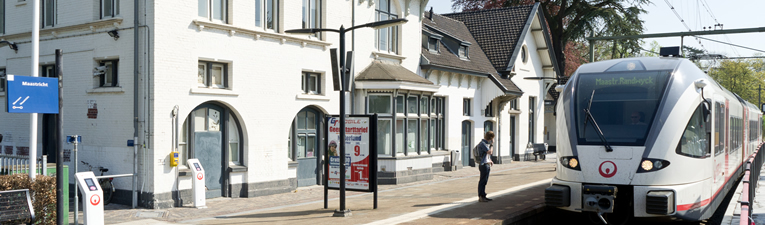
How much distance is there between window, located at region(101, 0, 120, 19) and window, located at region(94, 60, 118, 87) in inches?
38.4

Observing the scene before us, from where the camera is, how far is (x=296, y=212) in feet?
40.3

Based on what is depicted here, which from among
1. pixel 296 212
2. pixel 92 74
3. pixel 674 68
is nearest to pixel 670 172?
pixel 674 68

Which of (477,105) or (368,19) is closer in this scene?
(368,19)

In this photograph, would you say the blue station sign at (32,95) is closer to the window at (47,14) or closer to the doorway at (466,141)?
the window at (47,14)

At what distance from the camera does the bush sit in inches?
372

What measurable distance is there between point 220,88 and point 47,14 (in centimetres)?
441

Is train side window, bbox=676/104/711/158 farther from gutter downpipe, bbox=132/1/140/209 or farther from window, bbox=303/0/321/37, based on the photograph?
window, bbox=303/0/321/37

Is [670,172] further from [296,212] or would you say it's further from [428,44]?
[428,44]

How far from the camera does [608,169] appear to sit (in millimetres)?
9539

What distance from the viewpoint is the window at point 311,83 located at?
17062 millimetres

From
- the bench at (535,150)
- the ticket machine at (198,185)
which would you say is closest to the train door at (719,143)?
the ticket machine at (198,185)

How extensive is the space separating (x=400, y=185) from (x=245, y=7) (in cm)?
669

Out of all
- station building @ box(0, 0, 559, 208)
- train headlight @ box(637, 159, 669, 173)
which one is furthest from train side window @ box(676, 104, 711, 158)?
station building @ box(0, 0, 559, 208)

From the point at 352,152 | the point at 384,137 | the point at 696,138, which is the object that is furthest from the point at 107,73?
the point at 696,138
